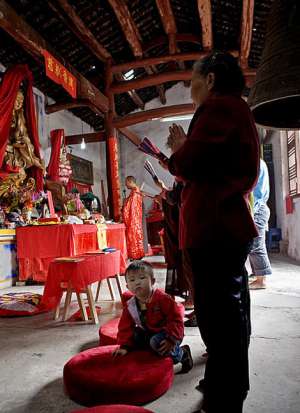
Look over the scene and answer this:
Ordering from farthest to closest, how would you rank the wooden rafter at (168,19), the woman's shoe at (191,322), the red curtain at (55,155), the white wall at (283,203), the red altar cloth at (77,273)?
1. the red curtain at (55,155)
2. the white wall at (283,203)
3. the wooden rafter at (168,19)
4. the red altar cloth at (77,273)
5. the woman's shoe at (191,322)

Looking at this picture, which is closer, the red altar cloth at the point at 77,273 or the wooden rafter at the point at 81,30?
the red altar cloth at the point at 77,273

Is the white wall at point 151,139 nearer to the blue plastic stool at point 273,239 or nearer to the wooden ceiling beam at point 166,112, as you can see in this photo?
the wooden ceiling beam at point 166,112

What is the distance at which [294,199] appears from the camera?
732 centimetres

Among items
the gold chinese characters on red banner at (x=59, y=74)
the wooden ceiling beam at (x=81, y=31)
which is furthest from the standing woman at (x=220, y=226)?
the wooden ceiling beam at (x=81, y=31)

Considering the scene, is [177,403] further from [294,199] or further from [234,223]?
[294,199]

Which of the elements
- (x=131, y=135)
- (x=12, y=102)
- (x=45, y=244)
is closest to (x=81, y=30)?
(x=12, y=102)

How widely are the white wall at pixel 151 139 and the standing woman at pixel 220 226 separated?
1159cm

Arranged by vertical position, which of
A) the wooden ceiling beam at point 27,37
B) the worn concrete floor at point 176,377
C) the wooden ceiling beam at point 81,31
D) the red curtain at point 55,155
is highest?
the wooden ceiling beam at point 81,31

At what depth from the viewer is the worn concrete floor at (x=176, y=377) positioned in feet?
5.59

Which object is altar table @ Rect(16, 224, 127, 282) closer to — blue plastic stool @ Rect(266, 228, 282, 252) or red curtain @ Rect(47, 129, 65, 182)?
red curtain @ Rect(47, 129, 65, 182)

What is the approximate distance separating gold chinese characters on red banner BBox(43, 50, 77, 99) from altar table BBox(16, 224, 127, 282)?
247 cm

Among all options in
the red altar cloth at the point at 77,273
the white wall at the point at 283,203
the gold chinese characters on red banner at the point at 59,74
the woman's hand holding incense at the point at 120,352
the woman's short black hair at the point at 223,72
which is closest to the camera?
the woman's short black hair at the point at 223,72

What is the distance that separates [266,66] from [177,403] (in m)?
1.58

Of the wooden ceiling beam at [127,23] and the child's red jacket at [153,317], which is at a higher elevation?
the wooden ceiling beam at [127,23]
